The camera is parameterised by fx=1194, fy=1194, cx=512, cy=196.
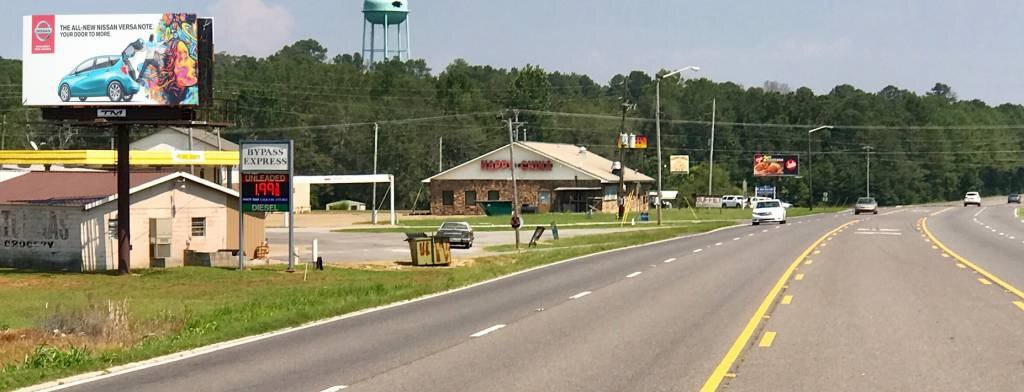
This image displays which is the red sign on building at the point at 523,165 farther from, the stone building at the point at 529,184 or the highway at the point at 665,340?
the highway at the point at 665,340

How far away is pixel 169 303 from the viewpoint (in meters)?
30.3

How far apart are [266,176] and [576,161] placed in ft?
225

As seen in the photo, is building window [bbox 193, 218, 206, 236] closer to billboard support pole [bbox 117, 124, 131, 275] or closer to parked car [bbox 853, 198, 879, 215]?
billboard support pole [bbox 117, 124, 131, 275]

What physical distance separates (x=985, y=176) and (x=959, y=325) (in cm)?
19064

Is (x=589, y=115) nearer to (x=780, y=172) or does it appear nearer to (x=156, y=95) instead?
(x=780, y=172)

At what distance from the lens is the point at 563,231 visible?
71.5m

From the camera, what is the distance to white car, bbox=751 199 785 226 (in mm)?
75750

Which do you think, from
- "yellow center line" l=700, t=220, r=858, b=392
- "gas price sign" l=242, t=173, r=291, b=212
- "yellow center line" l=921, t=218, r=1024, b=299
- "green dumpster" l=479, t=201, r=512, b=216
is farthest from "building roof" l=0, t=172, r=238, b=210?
"green dumpster" l=479, t=201, r=512, b=216

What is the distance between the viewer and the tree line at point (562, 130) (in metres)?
138

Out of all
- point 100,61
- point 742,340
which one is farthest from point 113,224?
point 742,340

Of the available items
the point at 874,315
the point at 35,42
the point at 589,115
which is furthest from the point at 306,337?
the point at 589,115

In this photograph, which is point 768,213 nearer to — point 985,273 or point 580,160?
point 580,160

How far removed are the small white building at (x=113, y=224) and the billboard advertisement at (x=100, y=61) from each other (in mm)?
4165

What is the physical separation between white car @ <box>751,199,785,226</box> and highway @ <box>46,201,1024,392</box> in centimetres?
4415
